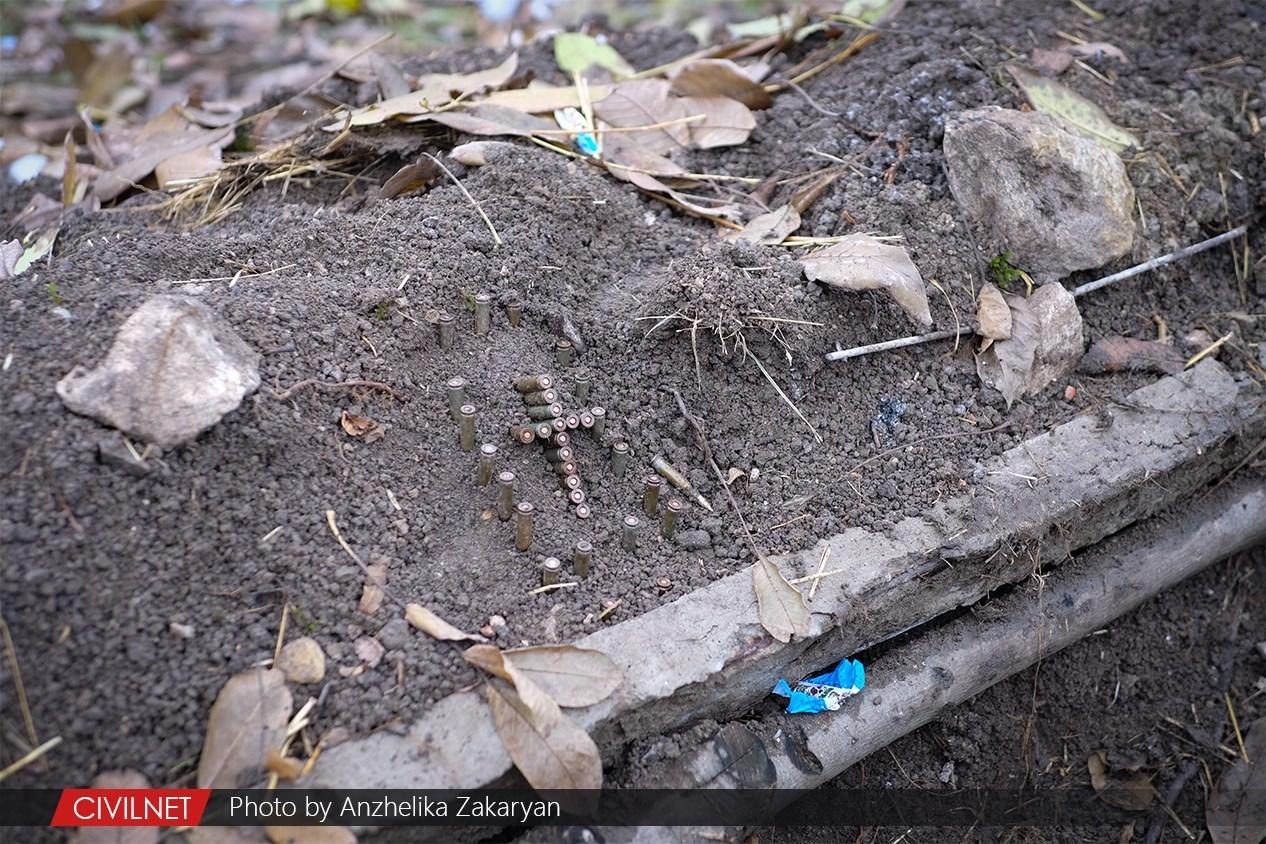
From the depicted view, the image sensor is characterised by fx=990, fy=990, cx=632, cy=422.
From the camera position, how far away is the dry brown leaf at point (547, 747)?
2164 mm

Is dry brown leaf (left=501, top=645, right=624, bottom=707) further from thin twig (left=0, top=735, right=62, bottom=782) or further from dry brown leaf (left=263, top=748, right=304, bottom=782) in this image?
thin twig (left=0, top=735, right=62, bottom=782)

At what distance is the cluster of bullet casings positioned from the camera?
8.50 feet

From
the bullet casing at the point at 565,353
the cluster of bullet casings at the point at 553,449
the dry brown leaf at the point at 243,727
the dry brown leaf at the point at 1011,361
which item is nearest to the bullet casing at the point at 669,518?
the cluster of bullet casings at the point at 553,449

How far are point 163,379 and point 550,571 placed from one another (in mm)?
1022

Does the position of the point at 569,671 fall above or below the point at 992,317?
below

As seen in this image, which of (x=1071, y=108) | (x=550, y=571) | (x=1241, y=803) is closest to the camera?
(x=550, y=571)

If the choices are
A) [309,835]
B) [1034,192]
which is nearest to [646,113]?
[1034,192]

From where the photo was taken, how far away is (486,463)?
8.61 ft

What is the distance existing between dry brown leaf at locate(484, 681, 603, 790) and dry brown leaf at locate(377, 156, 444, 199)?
1.77m

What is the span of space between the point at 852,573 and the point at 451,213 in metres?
1.58

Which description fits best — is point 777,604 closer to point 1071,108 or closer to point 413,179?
point 413,179

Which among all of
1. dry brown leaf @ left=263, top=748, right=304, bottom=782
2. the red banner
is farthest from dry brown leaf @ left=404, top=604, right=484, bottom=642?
the red banner

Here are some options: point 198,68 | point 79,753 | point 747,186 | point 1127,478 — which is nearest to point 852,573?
point 1127,478

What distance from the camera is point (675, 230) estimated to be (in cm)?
334
